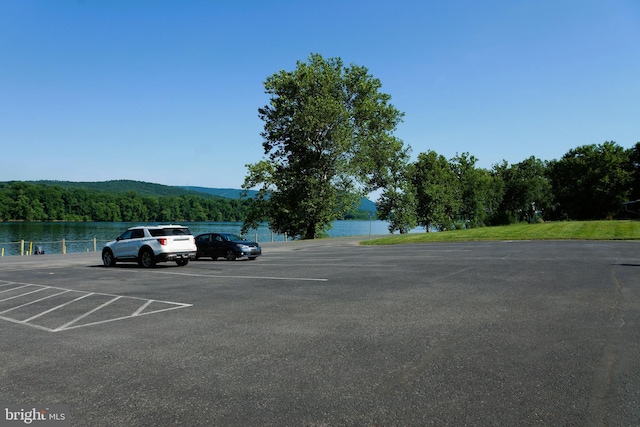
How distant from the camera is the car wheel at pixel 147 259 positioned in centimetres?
1967

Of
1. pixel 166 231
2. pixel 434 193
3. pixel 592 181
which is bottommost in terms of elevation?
pixel 166 231

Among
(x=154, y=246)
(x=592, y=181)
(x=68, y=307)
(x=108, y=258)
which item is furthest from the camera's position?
(x=592, y=181)

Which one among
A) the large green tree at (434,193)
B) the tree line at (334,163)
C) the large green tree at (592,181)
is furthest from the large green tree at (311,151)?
the large green tree at (592,181)

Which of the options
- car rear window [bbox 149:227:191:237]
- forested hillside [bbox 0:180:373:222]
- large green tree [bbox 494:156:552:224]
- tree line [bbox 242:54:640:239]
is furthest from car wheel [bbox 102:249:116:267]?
forested hillside [bbox 0:180:373:222]

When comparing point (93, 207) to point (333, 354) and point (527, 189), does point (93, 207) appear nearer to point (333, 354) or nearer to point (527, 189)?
point (527, 189)

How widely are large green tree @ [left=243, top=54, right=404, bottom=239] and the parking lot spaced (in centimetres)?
3362

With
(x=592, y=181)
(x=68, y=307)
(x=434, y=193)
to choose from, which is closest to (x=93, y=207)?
(x=434, y=193)

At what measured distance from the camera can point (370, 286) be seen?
480 inches

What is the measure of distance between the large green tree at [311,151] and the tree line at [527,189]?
1655 cm

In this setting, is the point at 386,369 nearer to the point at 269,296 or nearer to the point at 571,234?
the point at 269,296

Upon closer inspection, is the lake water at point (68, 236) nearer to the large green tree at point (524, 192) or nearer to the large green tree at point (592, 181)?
the large green tree at point (524, 192)

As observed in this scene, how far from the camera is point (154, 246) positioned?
1956 cm

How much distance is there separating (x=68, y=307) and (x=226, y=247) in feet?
44.8

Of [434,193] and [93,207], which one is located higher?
[93,207]
